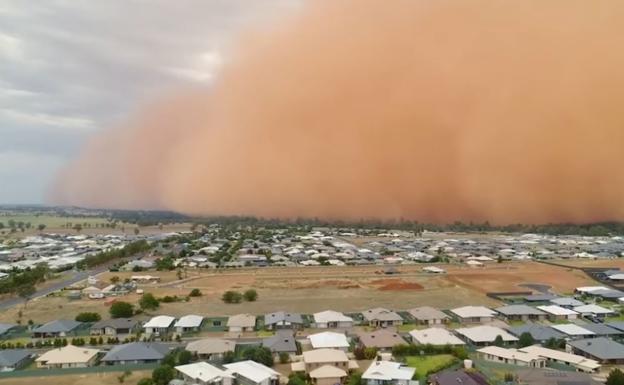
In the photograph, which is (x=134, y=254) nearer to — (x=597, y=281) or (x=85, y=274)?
(x=85, y=274)

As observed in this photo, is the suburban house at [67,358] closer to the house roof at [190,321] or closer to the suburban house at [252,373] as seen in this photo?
the house roof at [190,321]

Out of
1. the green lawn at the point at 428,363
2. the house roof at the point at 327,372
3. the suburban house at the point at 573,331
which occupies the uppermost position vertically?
the suburban house at the point at 573,331

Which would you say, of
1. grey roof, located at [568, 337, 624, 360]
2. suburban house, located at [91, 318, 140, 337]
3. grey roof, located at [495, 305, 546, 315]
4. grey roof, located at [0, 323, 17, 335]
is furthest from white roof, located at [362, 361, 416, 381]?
grey roof, located at [0, 323, 17, 335]

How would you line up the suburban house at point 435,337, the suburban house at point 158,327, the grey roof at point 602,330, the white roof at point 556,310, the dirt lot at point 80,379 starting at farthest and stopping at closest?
the white roof at point 556,310, the suburban house at point 158,327, the grey roof at point 602,330, the suburban house at point 435,337, the dirt lot at point 80,379

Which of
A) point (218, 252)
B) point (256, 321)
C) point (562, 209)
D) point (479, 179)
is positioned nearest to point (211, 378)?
point (256, 321)

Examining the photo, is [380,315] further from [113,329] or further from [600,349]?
[113,329]

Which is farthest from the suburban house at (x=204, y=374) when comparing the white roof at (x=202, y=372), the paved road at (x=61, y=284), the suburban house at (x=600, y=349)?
the paved road at (x=61, y=284)
